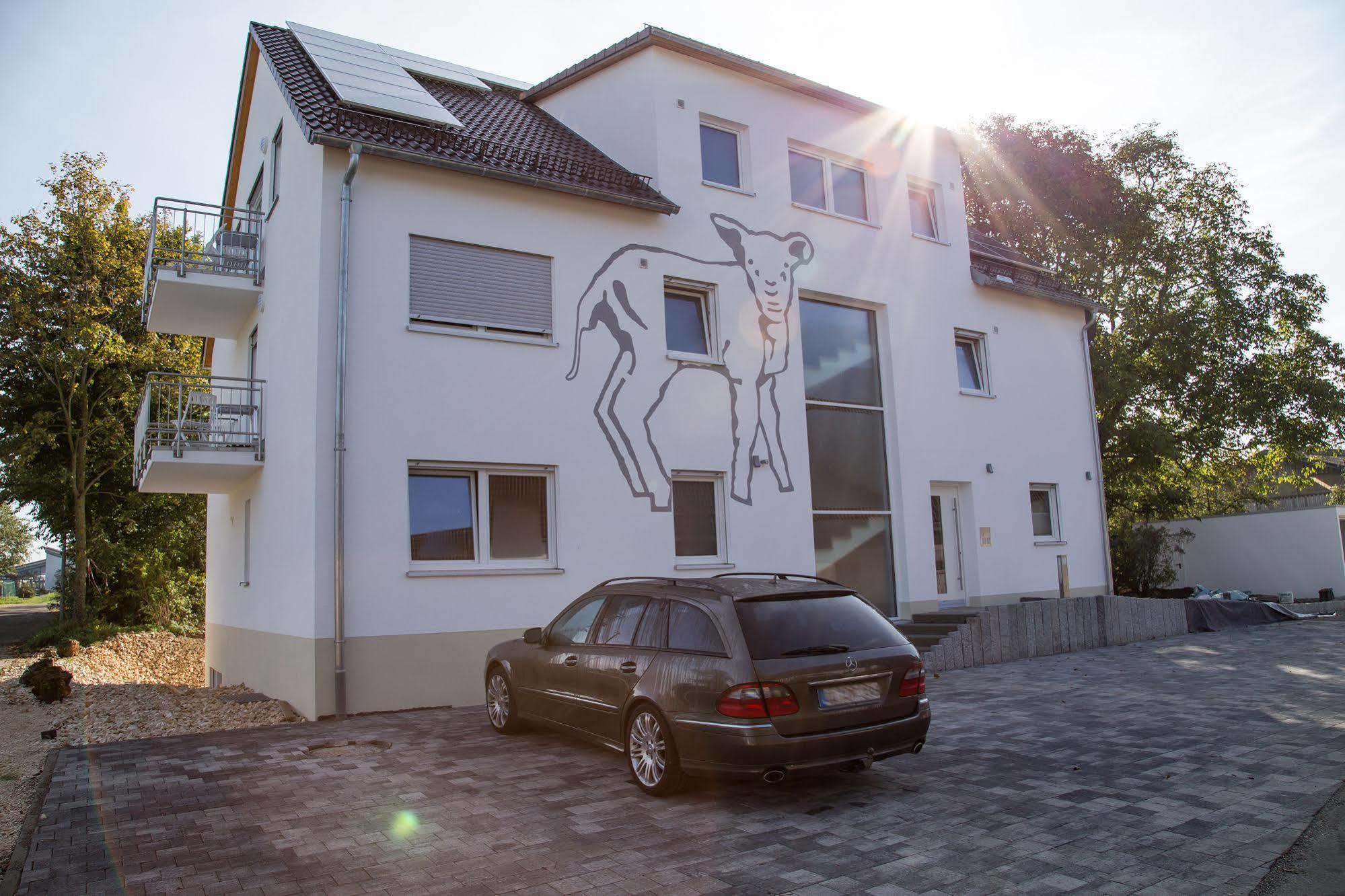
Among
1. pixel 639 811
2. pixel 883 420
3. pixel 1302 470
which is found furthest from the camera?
pixel 1302 470

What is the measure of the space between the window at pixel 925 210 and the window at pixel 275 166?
1131 centimetres

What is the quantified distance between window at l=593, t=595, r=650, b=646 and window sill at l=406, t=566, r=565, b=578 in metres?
4.03

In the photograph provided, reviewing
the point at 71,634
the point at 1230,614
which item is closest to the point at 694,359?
the point at 1230,614

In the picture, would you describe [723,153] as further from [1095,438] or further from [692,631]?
[1095,438]

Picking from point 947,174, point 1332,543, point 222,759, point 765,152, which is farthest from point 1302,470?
point 222,759

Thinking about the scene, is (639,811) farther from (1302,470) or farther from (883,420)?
(1302,470)

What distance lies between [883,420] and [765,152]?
5036mm

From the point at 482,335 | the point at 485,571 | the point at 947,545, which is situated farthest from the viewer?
the point at 947,545

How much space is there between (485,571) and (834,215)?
886cm

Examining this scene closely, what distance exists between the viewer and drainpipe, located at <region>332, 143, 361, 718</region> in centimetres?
993

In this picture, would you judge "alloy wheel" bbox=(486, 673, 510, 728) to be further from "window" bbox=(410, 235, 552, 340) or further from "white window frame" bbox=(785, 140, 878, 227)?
"white window frame" bbox=(785, 140, 878, 227)

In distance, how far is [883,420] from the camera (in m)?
16.0

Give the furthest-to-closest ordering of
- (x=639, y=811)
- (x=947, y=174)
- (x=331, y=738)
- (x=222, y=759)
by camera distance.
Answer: (x=947, y=174), (x=331, y=738), (x=222, y=759), (x=639, y=811)

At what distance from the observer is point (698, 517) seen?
13.3 m
